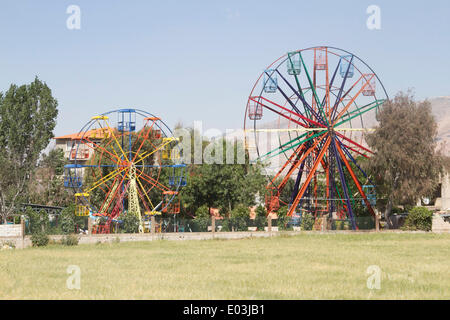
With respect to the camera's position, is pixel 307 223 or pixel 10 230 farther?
pixel 307 223

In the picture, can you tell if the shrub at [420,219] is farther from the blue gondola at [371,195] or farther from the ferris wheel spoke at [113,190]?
the ferris wheel spoke at [113,190]

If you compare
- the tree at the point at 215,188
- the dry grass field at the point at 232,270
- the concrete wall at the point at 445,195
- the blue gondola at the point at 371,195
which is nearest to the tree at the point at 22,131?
the tree at the point at 215,188

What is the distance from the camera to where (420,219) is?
4381 centimetres

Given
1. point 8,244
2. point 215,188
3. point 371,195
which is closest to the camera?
point 8,244

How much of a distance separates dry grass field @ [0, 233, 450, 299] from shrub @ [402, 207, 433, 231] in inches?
252

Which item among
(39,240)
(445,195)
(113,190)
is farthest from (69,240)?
(445,195)

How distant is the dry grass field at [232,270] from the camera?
1769 centimetres

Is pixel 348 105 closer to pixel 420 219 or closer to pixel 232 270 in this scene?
pixel 420 219

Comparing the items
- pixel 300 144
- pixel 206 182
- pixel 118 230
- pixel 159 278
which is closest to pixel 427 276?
pixel 159 278

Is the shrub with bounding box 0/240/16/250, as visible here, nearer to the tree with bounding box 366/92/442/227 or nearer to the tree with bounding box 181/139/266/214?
the tree with bounding box 181/139/266/214

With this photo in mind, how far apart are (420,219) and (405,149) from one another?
203 inches

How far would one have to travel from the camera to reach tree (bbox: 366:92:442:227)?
45281 millimetres

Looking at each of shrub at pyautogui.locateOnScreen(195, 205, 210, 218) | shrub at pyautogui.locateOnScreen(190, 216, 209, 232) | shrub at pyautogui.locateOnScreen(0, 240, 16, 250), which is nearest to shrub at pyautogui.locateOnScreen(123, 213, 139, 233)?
shrub at pyautogui.locateOnScreen(190, 216, 209, 232)
